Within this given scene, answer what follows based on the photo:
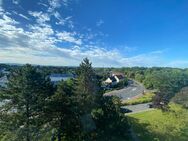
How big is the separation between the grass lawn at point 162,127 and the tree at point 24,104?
16017 millimetres

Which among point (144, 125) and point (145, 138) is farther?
point (144, 125)

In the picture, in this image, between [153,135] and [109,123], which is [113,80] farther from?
[109,123]

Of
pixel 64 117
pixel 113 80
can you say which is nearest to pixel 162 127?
pixel 64 117

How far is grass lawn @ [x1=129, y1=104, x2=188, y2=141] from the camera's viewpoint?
105ft

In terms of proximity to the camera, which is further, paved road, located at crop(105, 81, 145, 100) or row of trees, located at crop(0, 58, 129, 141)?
paved road, located at crop(105, 81, 145, 100)

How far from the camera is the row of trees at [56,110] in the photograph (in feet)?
66.7

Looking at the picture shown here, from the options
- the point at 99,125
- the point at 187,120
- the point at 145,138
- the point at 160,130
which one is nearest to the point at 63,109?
the point at 99,125

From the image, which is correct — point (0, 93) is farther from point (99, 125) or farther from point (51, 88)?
point (99, 125)

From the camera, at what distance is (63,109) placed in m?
22.8

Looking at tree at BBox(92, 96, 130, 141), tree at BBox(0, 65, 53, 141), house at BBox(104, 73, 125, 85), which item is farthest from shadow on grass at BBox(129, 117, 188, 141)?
house at BBox(104, 73, 125, 85)

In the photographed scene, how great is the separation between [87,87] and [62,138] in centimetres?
599

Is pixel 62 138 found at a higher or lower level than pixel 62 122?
lower

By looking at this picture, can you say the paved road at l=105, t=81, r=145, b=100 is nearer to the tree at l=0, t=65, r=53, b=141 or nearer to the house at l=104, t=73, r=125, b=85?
the house at l=104, t=73, r=125, b=85

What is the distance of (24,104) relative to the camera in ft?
67.4
